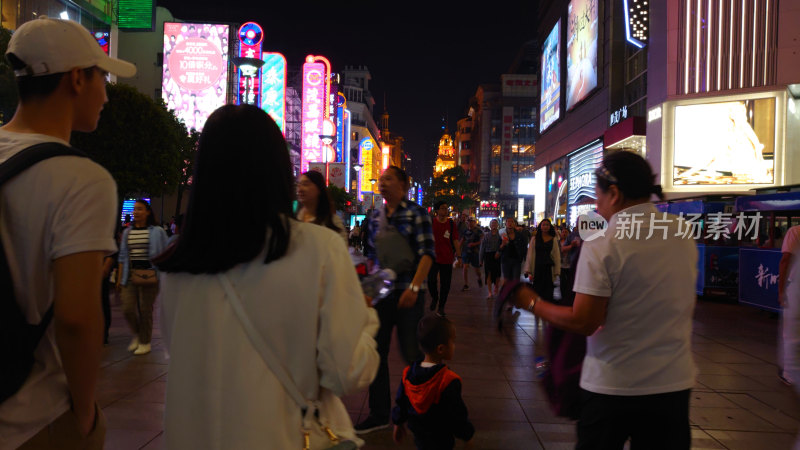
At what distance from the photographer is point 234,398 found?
4.91 ft

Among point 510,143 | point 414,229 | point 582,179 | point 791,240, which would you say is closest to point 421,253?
point 414,229

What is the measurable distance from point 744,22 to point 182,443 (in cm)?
2633

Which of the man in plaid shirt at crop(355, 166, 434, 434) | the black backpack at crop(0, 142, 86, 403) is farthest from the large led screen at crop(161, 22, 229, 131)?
the black backpack at crop(0, 142, 86, 403)

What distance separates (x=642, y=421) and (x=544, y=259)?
862 centimetres

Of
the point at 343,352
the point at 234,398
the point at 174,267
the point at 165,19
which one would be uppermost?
the point at 165,19

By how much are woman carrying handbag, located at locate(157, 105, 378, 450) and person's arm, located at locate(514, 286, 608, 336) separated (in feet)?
3.65

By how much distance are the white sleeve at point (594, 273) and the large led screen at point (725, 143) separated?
24927 millimetres

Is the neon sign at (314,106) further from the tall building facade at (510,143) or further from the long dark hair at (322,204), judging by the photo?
the long dark hair at (322,204)

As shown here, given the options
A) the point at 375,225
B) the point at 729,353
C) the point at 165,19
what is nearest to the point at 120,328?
the point at 375,225

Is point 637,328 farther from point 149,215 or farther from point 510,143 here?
point 510,143

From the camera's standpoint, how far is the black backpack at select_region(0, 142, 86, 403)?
56.7 inches

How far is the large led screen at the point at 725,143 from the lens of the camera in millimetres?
23016

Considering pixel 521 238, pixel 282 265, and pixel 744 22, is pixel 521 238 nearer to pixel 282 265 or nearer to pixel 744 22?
pixel 282 265

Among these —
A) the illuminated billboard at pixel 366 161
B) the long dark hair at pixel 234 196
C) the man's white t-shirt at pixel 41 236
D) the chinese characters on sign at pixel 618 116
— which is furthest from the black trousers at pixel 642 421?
the illuminated billboard at pixel 366 161
